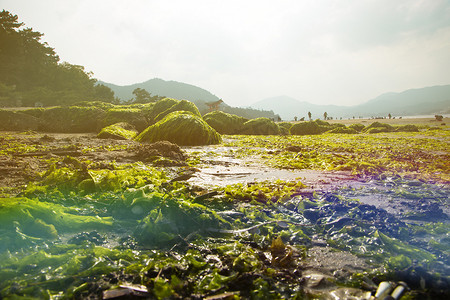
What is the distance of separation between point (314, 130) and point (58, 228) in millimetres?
18958

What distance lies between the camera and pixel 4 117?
11.5m

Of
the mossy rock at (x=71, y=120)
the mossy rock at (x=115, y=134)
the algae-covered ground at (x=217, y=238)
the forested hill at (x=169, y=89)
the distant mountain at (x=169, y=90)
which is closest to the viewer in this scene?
the algae-covered ground at (x=217, y=238)

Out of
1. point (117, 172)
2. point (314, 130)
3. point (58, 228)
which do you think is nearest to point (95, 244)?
point (58, 228)

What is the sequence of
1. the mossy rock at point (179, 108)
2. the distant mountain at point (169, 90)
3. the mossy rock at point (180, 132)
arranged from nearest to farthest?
1. the mossy rock at point (180, 132)
2. the mossy rock at point (179, 108)
3. the distant mountain at point (169, 90)

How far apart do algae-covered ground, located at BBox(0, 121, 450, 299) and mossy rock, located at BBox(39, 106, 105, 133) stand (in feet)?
32.2

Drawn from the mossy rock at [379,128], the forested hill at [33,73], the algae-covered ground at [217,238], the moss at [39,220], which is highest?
the forested hill at [33,73]

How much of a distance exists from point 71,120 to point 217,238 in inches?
533

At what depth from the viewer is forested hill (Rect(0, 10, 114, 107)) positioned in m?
28.5

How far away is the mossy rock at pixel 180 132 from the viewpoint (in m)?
8.89

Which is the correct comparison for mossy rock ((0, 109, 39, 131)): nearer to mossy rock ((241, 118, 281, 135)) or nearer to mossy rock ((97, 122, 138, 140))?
mossy rock ((97, 122, 138, 140))

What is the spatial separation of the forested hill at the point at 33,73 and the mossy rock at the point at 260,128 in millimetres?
23447

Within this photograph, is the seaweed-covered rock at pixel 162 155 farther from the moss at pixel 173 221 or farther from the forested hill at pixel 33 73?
the forested hill at pixel 33 73

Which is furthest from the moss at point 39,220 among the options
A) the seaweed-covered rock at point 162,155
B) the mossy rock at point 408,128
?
the mossy rock at point 408,128

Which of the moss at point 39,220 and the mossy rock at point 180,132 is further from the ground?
the mossy rock at point 180,132
